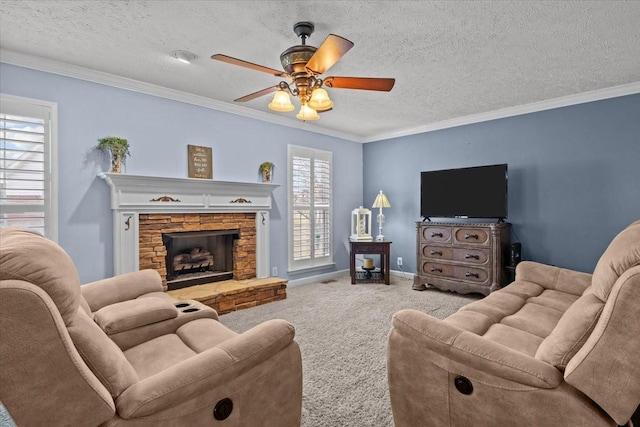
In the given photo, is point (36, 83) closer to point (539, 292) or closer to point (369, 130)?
point (369, 130)

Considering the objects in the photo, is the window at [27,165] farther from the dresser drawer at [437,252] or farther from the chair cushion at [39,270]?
the dresser drawer at [437,252]

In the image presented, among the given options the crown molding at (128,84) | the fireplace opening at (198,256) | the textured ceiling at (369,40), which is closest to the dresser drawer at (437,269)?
the textured ceiling at (369,40)

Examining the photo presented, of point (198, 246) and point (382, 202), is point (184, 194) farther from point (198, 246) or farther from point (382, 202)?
point (382, 202)

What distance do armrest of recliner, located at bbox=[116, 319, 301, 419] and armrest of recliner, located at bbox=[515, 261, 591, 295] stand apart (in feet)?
8.07

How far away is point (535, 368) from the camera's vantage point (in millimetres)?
1288

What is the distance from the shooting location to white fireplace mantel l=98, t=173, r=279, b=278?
11.3 feet

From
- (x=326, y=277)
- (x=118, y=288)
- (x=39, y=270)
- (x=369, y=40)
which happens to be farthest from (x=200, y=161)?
(x=39, y=270)

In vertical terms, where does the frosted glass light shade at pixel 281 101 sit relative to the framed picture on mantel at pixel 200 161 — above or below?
above

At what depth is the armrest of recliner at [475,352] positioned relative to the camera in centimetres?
128

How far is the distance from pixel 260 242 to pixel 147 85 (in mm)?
2309

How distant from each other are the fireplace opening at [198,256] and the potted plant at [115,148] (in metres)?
0.91

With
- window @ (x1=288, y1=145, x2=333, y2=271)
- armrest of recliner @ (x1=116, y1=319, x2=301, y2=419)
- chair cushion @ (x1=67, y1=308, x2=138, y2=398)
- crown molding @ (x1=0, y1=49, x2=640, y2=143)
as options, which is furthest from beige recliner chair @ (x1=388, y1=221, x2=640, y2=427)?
window @ (x1=288, y1=145, x2=333, y2=271)

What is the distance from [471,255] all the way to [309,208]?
2.48 meters

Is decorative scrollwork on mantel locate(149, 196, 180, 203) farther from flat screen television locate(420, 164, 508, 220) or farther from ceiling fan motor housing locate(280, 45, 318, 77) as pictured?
flat screen television locate(420, 164, 508, 220)
